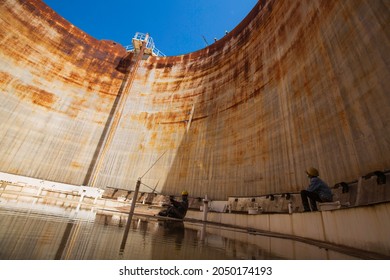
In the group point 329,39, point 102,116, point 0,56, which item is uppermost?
point 0,56

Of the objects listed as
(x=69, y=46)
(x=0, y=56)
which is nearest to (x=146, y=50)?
(x=69, y=46)

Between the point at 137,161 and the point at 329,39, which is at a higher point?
the point at 329,39

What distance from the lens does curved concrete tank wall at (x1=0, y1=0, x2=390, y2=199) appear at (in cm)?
431

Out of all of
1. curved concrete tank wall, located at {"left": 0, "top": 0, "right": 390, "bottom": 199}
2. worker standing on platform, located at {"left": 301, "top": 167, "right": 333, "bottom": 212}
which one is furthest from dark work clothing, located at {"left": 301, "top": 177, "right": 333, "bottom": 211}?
curved concrete tank wall, located at {"left": 0, "top": 0, "right": 390, "bottom": 199}

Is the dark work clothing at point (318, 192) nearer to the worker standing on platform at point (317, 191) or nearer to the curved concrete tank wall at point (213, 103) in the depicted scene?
the worker standing on platform at point (317, 191)

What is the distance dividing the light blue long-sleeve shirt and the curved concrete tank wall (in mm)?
1133

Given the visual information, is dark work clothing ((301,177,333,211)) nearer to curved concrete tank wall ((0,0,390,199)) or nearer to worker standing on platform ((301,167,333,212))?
worker standing on platform ((301,167,333,212))

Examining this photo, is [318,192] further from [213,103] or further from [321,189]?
[213,103]

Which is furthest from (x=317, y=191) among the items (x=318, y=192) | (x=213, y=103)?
(x=213, y=103)

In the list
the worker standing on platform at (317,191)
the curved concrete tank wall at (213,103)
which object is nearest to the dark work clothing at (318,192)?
the worker standing on platform at (317,191)

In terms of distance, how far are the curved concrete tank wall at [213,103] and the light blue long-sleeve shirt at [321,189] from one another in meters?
1.13

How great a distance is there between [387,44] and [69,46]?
1623cm
